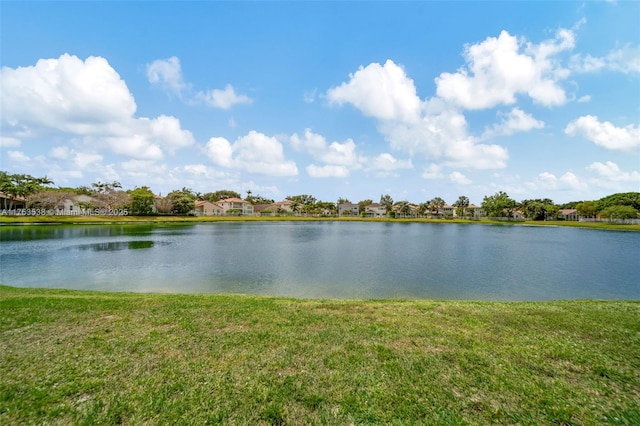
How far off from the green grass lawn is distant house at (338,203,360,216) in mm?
121088

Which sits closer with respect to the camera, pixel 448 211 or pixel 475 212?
pixel 475 212

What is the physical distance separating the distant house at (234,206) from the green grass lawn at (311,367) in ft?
337

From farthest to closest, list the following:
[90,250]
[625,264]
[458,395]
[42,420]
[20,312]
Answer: [90,250] → [625,264] → [20,312] → [458,395] → [42,420]

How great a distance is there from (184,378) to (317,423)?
2.27m

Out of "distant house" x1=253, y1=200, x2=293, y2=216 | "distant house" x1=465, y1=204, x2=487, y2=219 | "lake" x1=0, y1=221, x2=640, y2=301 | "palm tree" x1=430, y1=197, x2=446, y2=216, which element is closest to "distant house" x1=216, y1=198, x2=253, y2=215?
"distant house" x1=253, y1=200, x2=293, y2=216

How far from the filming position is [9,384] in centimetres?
435

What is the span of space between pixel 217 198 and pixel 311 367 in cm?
13563

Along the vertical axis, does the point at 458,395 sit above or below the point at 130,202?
below

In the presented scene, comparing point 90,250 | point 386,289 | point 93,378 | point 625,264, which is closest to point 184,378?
point 93,378

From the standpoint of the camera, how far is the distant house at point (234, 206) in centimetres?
10806

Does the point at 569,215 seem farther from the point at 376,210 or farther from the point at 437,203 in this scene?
the point at 376,210

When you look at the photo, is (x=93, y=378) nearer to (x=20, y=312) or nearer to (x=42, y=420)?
(x=42, y=420)

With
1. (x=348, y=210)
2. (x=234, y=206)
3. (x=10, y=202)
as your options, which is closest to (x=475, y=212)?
(x=348, y=210)

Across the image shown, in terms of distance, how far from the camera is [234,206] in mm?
113562
